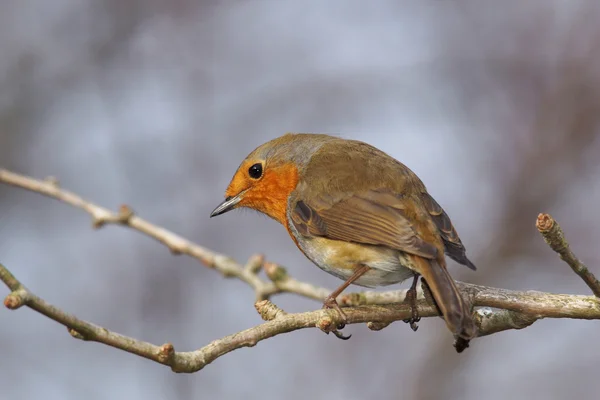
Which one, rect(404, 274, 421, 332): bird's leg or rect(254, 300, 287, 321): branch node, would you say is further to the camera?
rect(404, 274, 421, 332): bird's leg

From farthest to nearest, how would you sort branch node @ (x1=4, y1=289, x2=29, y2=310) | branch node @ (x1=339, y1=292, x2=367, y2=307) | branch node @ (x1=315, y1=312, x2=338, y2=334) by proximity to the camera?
branch node @ (x1=339, y1=292, x2=367, y2=307)
branch node @ (x1=315, y1=312, x2=338, y2=334)
branch node @ (x1=4, y1=289, x2=29, y2=310)

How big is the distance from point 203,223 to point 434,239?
3483 mm

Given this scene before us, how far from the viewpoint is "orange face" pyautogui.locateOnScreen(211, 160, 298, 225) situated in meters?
4.29

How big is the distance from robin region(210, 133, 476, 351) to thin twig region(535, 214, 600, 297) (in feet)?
1.64

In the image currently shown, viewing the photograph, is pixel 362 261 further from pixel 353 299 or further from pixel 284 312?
pixel 284 312

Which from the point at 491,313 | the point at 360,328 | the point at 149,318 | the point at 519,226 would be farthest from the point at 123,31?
the point at 491,313

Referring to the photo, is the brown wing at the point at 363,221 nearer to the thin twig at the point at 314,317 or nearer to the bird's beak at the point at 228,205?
the thin twig at the point at 314,317

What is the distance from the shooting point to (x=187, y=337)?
20.4ft

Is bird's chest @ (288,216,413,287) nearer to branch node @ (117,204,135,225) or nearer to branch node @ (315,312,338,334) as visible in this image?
branch node @ (315,312,338,334)

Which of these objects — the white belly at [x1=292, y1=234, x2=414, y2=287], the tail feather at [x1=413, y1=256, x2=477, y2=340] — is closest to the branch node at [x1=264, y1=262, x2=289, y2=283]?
the white belly at [x1=292, y1=234, x2=414, y2=287]

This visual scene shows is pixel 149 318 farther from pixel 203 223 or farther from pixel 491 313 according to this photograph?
pixel 491 313

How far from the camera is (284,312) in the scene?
3053mm

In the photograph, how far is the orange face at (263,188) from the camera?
4.29m

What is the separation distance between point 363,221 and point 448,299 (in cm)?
85
